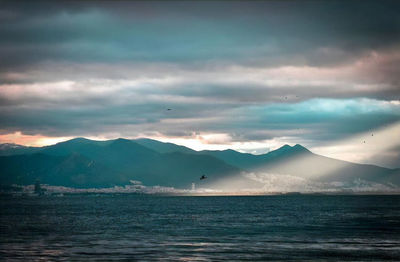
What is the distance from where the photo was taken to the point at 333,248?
4072 inches

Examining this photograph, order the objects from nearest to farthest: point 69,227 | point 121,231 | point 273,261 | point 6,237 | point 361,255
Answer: point 273,261 < point 361,255 < point 6,237 < point 121,231 < point 69,227

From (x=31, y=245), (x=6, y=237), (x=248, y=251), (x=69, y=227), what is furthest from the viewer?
(x=69, y=227)

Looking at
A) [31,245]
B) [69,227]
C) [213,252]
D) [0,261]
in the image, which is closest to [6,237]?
[31,245]

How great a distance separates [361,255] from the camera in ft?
306

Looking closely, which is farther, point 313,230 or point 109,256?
point 313,230

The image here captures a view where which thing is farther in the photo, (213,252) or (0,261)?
(213,252)

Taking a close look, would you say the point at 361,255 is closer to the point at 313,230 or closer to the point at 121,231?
the point at 313,230

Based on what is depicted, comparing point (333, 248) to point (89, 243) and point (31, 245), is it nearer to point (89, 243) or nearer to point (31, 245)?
point (89, 243)

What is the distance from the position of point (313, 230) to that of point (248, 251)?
47797 millimetres

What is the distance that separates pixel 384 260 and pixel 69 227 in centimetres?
9299

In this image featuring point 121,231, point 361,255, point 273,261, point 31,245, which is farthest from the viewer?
point 121,231

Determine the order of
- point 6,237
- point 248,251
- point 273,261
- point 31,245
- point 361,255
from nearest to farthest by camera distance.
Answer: point 273,261 → point 361,255 → point 248,251 → point 31,245 → point 6,237

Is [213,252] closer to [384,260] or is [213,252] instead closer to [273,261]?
[273,261]

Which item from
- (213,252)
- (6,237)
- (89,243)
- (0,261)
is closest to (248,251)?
(213,252)
